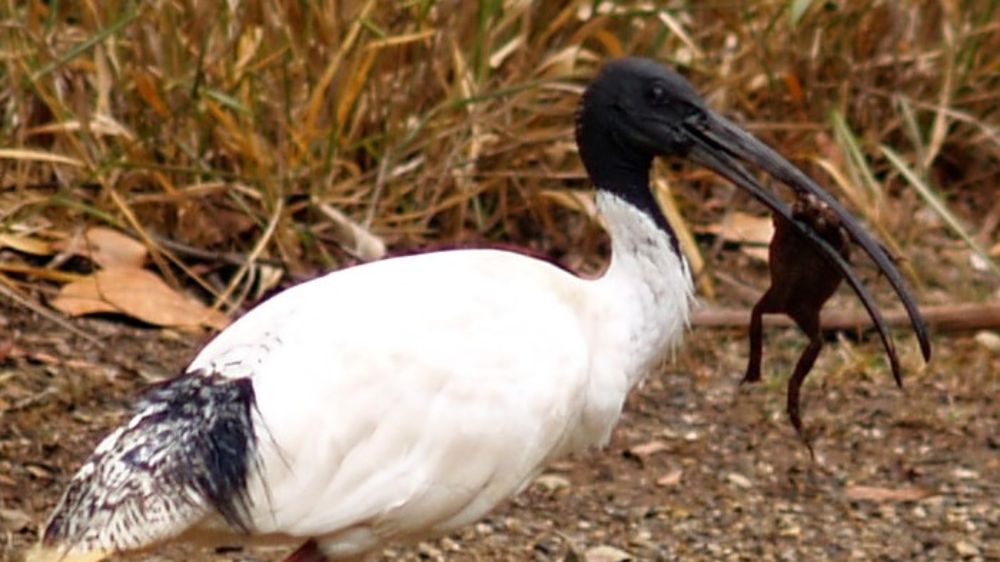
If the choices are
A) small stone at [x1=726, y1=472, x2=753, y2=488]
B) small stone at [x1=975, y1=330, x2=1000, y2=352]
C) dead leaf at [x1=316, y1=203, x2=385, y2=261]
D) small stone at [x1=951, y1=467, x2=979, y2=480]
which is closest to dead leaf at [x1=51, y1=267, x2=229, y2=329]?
dead leaf at [x1=316, y1=203, x2=385, y2=261]

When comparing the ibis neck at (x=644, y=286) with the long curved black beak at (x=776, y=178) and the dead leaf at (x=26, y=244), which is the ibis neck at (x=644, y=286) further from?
the dead leaf at (x=26, y=244)

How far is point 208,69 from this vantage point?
645 centimetres

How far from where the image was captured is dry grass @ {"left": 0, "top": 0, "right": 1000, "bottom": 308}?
21.0 feet

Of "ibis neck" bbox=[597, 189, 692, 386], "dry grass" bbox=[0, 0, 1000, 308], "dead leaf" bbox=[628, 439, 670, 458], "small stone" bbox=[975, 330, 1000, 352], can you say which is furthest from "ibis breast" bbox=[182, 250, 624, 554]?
"small stone" bbox=[975, 330, 1000, 352]

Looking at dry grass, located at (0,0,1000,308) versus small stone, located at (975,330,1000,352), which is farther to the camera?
small stone, located at (975,330,1000,352)

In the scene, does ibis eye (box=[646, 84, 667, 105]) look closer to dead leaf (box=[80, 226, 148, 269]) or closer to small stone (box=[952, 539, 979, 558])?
small stone (box=[952, 539, 979, 558])

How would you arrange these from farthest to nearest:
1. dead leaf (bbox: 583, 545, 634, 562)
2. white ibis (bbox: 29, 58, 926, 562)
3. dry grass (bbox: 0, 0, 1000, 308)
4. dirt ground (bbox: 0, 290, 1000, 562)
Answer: dry grass (bbox: 0, 0, 1000, 308) → dirt ground (bbox: 0, 290, 1000, 562) → dead leaf (bbox: 583, 545, 634, 562) → white ibis (bbox: 29, 58, 926, 562)

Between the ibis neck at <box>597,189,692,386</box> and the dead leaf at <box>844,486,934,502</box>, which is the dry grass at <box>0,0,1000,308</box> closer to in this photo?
the dead leaf at <box>844,486,934,502</box>

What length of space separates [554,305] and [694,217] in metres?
2.85

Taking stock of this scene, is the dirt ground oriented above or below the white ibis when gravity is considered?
below

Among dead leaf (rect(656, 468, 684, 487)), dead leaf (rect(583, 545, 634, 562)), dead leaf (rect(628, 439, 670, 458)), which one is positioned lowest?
dead leaf (rect(583, 545, 634, 562))

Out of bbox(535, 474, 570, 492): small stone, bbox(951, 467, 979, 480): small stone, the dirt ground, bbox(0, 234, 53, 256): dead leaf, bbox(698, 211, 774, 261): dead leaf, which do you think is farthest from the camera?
bbox(698, 211, 774, 261): dead leaf

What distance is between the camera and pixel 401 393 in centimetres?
438

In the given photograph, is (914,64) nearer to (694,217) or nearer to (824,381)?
(694,217)
